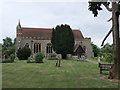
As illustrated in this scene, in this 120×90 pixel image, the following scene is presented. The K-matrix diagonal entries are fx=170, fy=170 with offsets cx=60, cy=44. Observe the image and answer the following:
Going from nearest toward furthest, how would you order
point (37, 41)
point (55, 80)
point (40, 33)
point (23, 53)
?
point (55, 80) < point (23, 53) < point (37, 41) < point (40, 33)

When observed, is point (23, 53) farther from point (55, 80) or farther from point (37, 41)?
point (55, 80)

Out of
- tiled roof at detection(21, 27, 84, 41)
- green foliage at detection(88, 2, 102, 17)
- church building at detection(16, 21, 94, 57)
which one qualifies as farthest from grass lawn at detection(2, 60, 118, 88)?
tiled roof at detection(21, 27, 84, 41)

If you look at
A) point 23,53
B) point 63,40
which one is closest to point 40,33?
point 63,40

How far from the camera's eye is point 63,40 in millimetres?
44906

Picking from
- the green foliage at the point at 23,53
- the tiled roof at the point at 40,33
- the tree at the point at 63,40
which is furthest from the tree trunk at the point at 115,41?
the tiled roof at the point at 40,33

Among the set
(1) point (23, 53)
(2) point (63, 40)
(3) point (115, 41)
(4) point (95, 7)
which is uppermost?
(4) point (95, 7)

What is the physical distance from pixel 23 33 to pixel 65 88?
52.6 m

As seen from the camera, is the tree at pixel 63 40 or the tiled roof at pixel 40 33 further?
the tiled roof at pixel 40 33

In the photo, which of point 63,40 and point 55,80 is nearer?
point 55,80

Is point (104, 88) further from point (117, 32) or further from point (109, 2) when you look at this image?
point (109, 2)

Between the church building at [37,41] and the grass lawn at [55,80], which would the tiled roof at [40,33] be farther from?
the grass lawn at [55,80]

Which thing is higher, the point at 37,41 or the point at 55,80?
the point at 37,41

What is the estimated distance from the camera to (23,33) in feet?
194

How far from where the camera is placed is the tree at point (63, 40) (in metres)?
44.8
